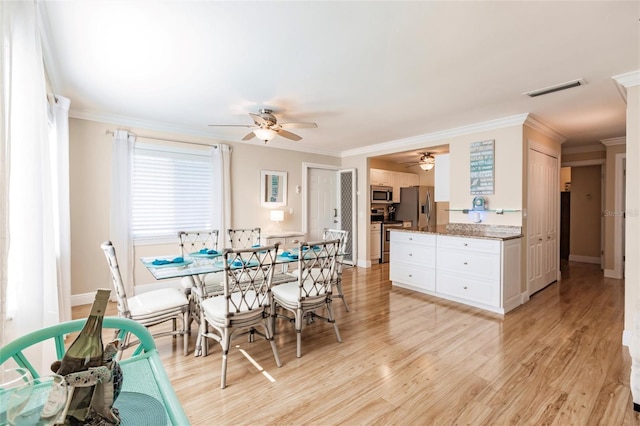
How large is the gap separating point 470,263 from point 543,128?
232cm

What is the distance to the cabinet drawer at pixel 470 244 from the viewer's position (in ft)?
11.9

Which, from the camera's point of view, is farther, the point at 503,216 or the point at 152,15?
the point at 503,216

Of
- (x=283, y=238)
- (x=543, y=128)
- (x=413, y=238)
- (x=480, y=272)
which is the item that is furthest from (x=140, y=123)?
(x=543, y=128)

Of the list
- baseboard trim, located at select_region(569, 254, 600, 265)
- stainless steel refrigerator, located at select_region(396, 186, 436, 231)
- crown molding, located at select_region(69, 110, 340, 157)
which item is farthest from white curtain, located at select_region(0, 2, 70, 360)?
baseboard trim, located at select_region(569, 254, 600, 265)

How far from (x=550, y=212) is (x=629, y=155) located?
2217 millimetres

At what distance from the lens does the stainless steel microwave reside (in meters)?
6.65

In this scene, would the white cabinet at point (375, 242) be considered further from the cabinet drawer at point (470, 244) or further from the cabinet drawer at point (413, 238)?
the cabinet drawer at point (470, 244)

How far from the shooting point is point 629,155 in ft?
8.96

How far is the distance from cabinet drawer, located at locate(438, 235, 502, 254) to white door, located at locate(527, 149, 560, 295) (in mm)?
908

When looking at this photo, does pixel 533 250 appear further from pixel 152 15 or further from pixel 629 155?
pixel 152 15

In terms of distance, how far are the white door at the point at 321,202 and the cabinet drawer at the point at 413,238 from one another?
192 centimetres

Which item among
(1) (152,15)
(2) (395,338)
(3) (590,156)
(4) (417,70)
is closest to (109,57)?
(1) (152,15)

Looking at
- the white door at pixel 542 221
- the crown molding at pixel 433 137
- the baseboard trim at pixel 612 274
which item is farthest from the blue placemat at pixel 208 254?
the baseboard trim at pixel 612 274

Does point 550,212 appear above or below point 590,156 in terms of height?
below
